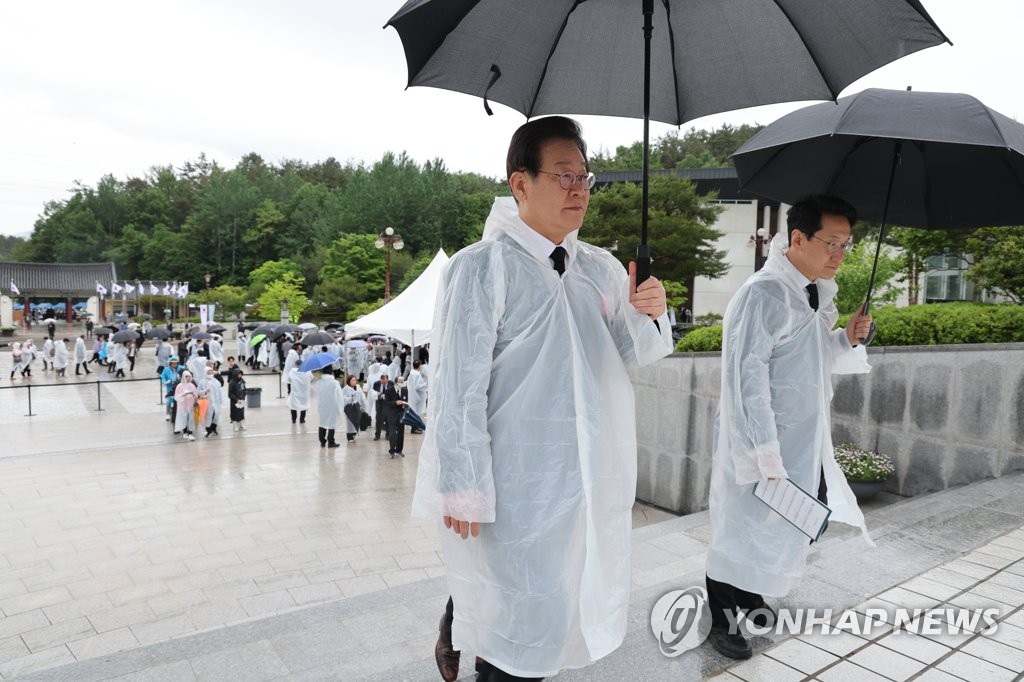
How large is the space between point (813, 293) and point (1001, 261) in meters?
8.43

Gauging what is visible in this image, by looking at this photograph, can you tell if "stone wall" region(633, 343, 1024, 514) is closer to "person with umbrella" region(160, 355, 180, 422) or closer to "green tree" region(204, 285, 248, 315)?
"person with umbrella" region(160, 355, 180, 422)

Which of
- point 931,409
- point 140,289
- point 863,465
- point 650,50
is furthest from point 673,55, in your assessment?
point 140,289

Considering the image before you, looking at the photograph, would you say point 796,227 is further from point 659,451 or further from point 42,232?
point 42,232

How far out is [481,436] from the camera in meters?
2.01

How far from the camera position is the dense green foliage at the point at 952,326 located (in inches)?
256

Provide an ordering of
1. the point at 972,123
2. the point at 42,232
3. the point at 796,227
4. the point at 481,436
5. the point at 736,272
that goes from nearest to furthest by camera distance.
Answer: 1. the point at 481,436
2. the point at 972,123
3. the point at 796,227
4. the point at 736,272
5. the point at 42,232

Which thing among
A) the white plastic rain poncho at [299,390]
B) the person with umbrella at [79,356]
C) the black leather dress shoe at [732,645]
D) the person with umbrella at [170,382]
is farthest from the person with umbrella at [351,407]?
the person with umbrella at [79,356]

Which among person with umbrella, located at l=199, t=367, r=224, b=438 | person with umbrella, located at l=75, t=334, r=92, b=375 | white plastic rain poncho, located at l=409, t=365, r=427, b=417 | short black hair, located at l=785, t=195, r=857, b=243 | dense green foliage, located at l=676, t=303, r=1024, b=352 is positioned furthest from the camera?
person with umbrella, located at l=75, t=334, r=92, b=375

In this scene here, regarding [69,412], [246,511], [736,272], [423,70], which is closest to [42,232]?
[69,412]

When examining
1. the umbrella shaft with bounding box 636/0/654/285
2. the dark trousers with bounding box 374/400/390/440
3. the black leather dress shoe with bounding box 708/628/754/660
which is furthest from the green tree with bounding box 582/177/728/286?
the umbrella shaft with bounding box 636/0/654/285

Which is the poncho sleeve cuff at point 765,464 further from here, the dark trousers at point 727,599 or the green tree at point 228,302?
the green tree at point 228,302

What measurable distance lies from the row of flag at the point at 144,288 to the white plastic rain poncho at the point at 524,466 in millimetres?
47840

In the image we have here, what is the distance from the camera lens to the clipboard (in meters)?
2.65

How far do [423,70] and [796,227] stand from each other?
1782 mm
